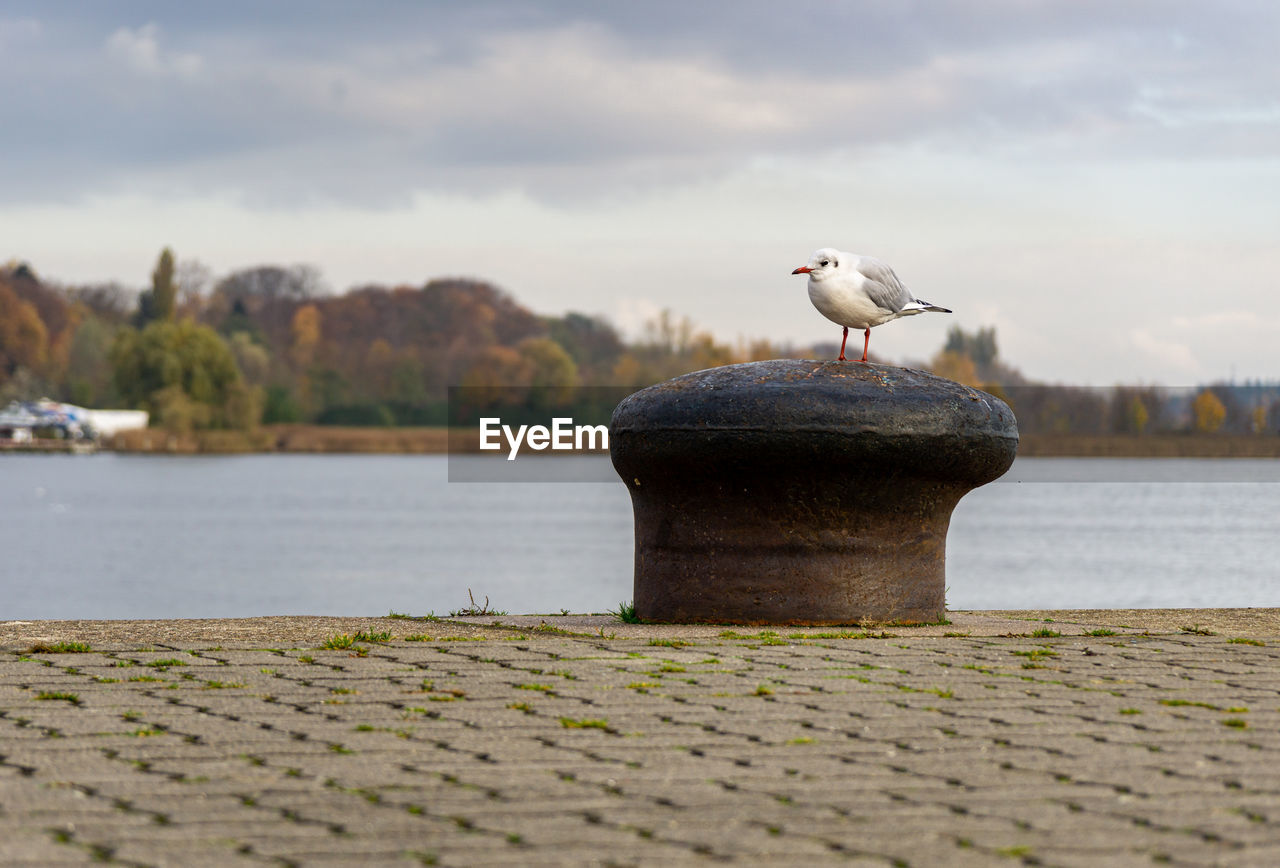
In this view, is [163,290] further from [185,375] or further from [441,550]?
[441,550]

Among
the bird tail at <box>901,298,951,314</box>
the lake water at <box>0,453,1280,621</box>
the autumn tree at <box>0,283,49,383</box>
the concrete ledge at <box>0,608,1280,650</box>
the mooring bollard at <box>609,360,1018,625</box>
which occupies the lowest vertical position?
the lake water at <box>0,453,1280,621</box>

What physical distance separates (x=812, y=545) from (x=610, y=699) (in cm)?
220

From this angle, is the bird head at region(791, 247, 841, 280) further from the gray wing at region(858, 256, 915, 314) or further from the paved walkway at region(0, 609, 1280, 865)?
the paved walkway at region(0, 609, 1280, 865)

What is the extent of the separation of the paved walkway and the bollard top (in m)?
0.83

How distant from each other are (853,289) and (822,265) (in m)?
0.18

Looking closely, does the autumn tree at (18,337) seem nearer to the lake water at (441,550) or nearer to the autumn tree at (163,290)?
the autumn tree at (163,290)

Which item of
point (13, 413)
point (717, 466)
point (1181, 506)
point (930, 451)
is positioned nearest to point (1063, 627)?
point (930, 451)

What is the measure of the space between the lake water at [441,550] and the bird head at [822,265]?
17.0 metres

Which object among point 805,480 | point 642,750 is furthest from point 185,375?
point 642,750

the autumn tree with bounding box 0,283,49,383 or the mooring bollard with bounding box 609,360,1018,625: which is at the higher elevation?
the autumn tree with bounding box 0,283,49,383

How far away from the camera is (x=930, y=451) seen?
6793 millimetres

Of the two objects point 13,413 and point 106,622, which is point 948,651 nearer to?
point 106,622

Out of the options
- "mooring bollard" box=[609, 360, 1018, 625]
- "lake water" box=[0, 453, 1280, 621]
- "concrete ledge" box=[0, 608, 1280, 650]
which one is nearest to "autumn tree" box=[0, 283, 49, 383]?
"lake water" box=[0, 453, 1280, 621]

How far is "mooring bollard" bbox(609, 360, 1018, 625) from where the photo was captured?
265 inches
